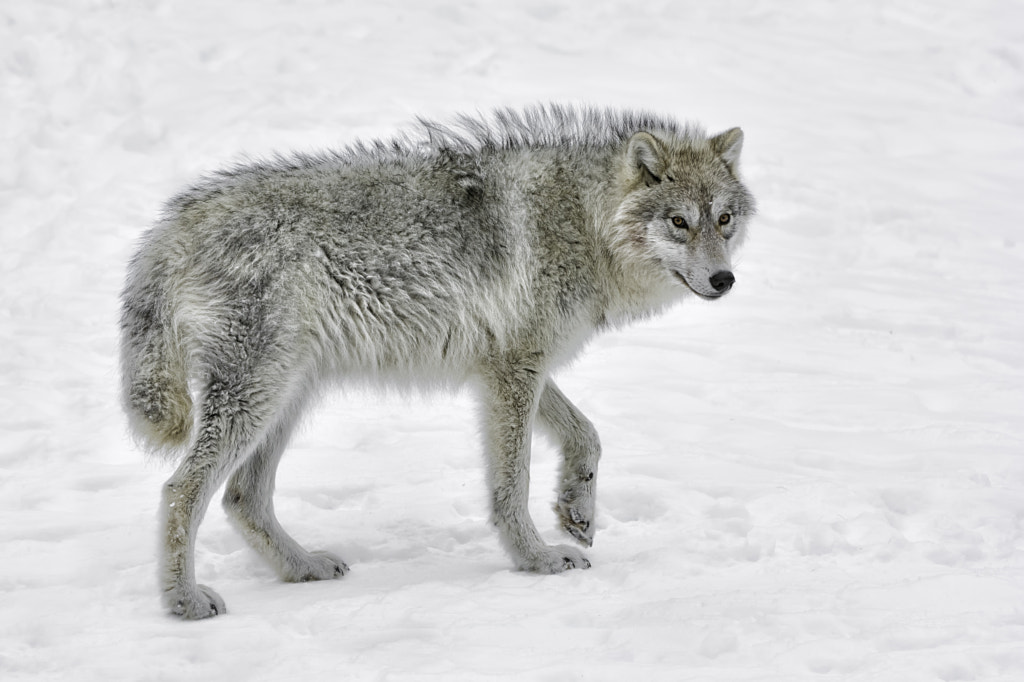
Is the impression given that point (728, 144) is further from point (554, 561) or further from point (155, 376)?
point (155, 376)

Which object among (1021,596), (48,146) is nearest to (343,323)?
(1021,596)

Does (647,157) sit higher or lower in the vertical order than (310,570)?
higher

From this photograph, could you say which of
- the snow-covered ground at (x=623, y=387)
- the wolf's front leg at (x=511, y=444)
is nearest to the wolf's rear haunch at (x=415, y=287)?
the wolf's front leg at (x=511, y=444)

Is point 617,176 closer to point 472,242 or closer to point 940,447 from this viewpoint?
point 472,242

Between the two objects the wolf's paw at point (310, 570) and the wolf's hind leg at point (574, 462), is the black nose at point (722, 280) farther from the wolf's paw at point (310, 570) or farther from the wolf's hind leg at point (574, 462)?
the wolf's paw at point (310, 570)

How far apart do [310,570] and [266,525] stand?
0.32 m

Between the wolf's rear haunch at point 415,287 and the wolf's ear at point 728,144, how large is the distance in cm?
1

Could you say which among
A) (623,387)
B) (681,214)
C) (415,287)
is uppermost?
→ (681,214)

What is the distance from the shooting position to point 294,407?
18.2 ft

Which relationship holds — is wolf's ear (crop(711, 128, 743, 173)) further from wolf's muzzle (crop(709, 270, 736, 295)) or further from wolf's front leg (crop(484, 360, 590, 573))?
wolf's front leg (crop(484, 360, 590, 573))

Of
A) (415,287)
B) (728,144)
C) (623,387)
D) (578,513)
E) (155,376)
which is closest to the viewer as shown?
(155,376)

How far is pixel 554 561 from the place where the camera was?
541 cm

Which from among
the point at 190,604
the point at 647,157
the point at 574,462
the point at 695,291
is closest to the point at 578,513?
the point at 574,462

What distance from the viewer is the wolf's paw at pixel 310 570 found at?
5.34 metres
